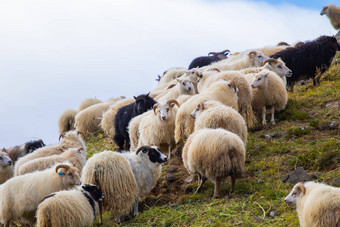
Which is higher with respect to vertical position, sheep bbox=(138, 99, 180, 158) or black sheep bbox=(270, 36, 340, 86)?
black sheep bbox=(270, 36, 340, 86)

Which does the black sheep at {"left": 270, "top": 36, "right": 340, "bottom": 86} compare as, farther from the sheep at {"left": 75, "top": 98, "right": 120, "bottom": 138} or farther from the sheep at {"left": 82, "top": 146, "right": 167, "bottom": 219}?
the sheep at {"left": 82, "top": 146, "right": 167, "bottom": 219}

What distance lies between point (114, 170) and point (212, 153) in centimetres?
172

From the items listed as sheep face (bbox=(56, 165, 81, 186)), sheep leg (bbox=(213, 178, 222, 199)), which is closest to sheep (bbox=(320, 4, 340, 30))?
sheep leg (bbox=(213, 178, 222, 199))

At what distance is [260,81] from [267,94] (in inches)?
13.3

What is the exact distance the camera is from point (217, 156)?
8.83 metres

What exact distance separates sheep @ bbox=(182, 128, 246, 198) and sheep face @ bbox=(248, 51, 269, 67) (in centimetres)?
726

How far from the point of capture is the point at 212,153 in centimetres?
887

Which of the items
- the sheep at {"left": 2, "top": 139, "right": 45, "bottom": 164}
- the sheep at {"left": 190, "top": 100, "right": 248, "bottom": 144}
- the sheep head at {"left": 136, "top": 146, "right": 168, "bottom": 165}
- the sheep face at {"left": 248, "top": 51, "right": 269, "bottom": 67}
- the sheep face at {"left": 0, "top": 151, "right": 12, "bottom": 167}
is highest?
the sheep face at {"left": 248, "top": 51, "right": 269, "bottom": 67}

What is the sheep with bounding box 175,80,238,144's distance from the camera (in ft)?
37.3

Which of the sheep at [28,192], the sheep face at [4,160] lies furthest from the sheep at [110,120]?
the sheep at [28,192]

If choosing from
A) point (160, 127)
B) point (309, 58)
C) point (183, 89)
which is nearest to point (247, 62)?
point (309, 58)

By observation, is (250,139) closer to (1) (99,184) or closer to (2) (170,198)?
(2) (170,198)

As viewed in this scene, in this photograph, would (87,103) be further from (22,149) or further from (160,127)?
(160,127)

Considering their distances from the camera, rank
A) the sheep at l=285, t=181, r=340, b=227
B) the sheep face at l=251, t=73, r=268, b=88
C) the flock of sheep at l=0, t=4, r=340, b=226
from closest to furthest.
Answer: the sheep at l=285, t=181, r=340, b=227 → the flock of sheep at l=0, t=4, r=340, b=226 → the sheep face at l=251, t=73, r=268, b=88
